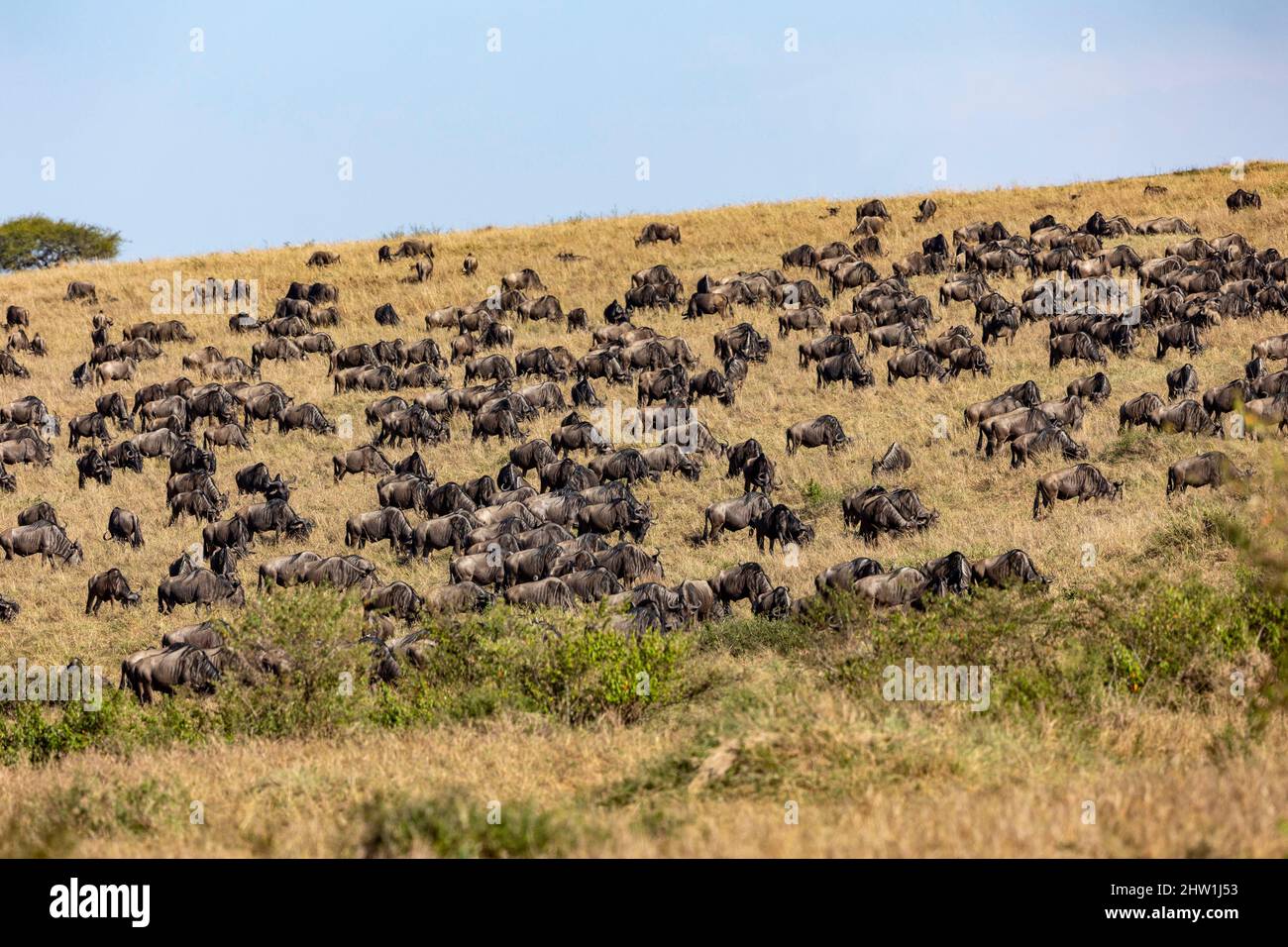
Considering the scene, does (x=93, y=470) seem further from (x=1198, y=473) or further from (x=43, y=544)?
(x=1198, y=473)

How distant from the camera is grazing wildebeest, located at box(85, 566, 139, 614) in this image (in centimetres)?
2623

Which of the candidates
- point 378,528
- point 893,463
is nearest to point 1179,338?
point 893,463

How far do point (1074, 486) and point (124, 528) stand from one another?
20.6 m

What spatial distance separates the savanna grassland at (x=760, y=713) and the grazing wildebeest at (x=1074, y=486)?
418 millimetres

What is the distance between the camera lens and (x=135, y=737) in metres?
16.1

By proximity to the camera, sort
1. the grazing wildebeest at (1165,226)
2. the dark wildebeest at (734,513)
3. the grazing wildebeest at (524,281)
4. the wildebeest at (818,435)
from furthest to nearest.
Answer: the grazing wildebeest at (524,281) → the grazing wildebeest at (1165,226) → the wildebeest at (818,435) → the dark wildebeest at (734,513)

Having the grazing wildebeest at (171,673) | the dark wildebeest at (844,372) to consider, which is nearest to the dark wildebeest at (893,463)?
the dark wildebeest at (844,372)

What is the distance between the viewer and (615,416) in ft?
121

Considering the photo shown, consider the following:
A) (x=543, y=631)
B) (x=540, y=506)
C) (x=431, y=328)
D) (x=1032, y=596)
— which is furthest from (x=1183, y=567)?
(x=431, y=328)

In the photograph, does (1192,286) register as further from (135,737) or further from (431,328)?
(135,737)

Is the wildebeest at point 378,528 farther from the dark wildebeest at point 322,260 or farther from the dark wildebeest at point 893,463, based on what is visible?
the dark wildebeest at point 322,260

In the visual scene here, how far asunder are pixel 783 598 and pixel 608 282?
3326 centimetres

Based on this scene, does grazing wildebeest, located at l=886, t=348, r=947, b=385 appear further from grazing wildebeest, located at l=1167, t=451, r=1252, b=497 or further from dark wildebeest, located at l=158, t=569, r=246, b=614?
dark wildebeest, located at l=158, t=569, r=246, b=614

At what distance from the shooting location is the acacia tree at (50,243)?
80.9 m
